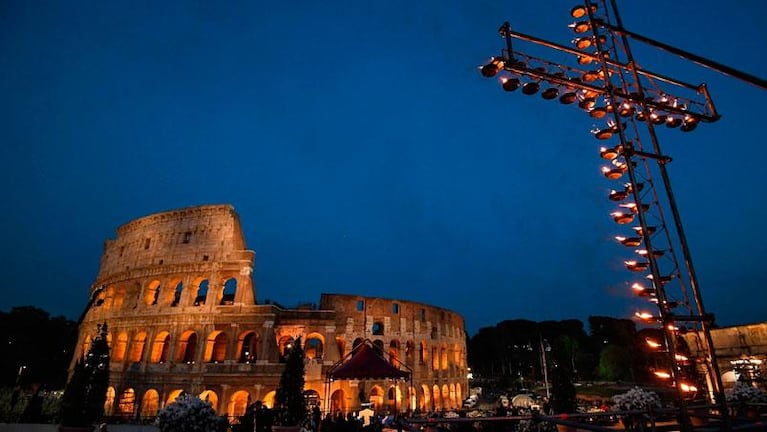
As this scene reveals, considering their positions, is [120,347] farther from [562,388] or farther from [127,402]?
[562,388]

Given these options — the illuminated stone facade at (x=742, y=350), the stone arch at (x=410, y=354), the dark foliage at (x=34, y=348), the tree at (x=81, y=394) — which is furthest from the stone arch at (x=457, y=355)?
the dark foliage at (x=34, y=348)

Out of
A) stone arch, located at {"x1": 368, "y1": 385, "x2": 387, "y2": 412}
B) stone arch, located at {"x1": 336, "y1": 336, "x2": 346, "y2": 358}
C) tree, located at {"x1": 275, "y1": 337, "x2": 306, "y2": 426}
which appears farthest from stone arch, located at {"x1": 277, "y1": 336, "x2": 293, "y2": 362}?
tree, located at {"x1": 275, "y1": 337, "x2": 306, "y2": 426}

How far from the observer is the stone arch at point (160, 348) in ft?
97.2

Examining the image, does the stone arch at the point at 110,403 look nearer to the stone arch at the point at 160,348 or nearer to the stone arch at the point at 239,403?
the stone arch at the point at 160,348

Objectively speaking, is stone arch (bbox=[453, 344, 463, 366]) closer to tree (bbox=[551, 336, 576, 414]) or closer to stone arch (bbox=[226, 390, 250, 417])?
stone arch (bbox=[226, 390, 250, 417])

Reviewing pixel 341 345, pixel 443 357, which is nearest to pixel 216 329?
pixel 341 345

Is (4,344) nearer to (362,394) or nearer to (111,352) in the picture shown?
(111,352)

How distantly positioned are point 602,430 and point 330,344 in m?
27.3

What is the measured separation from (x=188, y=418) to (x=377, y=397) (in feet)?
82.7

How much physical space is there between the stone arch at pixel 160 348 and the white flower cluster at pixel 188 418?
2303 centimetres

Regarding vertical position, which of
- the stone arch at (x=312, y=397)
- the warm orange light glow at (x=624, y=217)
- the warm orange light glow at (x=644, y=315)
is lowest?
the stone arch at (x=312, y=397)

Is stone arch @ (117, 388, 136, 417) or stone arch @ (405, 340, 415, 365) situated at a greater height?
stone arch @ (405, 340, 415, 365)

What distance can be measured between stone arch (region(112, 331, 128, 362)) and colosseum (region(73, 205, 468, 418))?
0.23ft

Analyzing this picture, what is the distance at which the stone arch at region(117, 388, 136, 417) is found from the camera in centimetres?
2836
